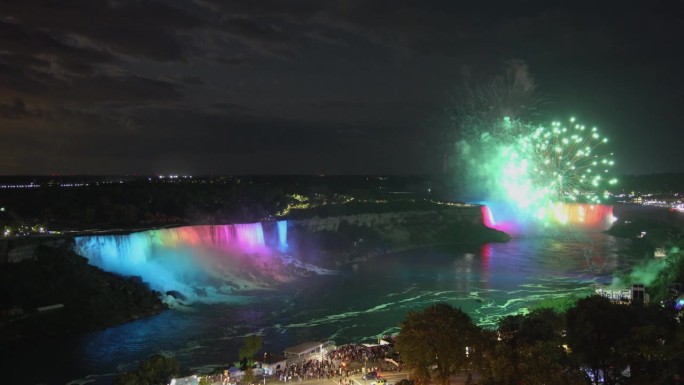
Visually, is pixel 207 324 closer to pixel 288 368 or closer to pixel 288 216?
pixel 288 368

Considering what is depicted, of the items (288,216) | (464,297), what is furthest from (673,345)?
(288,216)

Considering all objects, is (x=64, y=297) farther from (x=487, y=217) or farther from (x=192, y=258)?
(x=487, y=217)

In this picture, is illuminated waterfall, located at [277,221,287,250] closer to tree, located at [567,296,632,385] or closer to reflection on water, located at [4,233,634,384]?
reflection on water, located at [4,233,634,384]

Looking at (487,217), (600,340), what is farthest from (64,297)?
(487,217)

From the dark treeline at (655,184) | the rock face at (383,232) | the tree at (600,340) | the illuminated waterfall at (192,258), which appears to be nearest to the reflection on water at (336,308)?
the illuminated waterfall at (192,258)

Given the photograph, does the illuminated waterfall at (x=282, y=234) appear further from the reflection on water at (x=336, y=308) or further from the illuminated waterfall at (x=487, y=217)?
the illuminated waterfall at (x=487, y=217)

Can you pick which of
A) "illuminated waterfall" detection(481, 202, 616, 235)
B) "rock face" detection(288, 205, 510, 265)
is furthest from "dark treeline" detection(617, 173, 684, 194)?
"rock face" detection(288, 205, 510, 265)

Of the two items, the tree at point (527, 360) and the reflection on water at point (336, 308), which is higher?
the tree at point (527, 360)
